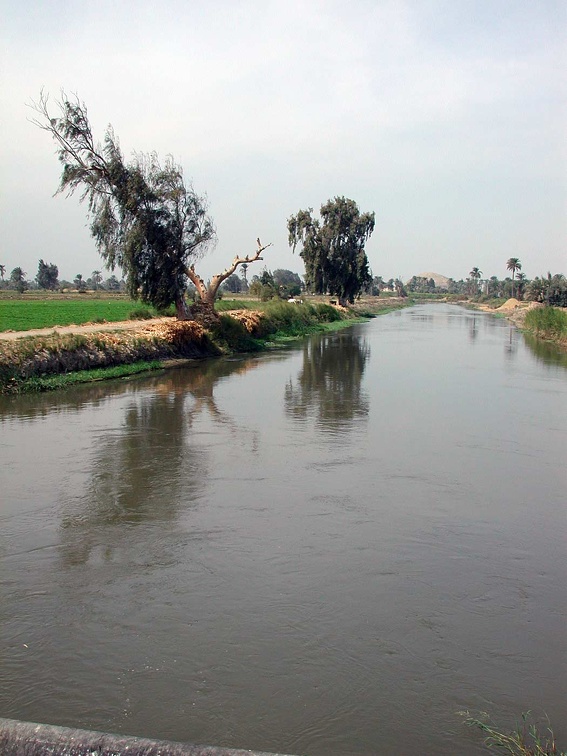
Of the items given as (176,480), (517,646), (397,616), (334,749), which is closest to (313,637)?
(397,616)

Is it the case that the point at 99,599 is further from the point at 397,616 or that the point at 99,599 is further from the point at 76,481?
the point at 76,481

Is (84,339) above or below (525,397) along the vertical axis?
above

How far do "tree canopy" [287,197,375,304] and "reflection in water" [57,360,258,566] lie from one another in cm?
4482

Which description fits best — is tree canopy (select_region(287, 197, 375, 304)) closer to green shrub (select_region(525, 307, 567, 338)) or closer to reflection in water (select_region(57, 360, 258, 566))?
green shrub (select_region(525, 307, 567, 338))

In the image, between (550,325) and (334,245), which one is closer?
(550,325)

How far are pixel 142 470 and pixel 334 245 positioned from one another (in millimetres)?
52494

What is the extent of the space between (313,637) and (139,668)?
128cm

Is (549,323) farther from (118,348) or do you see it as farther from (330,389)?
(118,348)

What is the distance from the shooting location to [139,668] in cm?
459

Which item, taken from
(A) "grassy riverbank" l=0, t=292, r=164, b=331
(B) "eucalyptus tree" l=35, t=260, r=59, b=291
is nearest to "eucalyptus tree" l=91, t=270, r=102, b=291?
(B) "eucalyptus tree" l=35, t=260, r=59, b=291

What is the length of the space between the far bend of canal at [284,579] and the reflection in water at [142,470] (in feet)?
0.16

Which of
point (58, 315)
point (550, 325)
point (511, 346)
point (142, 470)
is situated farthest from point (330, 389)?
point (550, 325)

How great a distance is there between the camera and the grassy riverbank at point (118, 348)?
16.5 m

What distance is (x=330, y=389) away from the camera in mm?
17734
